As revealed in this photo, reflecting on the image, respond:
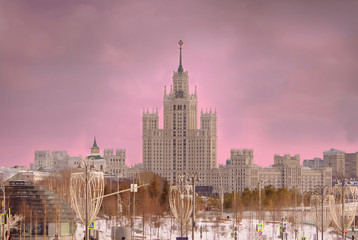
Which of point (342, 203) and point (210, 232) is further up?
point (342, 203)

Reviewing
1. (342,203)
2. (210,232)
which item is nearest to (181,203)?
(342,203)

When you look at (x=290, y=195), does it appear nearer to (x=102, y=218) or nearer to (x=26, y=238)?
(x=102, y=218)

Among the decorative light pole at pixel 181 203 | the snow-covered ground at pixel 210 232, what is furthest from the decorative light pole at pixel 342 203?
the snow-covered ground at pixel 210 232

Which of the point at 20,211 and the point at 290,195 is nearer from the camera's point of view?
the point at 20,211

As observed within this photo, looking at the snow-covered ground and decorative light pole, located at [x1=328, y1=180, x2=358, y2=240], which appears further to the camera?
the snow-covered ground

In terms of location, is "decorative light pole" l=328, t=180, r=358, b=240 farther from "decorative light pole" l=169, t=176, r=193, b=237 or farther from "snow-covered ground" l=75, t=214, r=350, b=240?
"snow-covered ground" l=75, t=214, r=350, b=240

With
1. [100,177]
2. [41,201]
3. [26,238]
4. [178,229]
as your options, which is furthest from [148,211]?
[100,177]

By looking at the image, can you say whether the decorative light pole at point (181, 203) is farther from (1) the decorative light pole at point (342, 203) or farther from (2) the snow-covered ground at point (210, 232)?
(1) the decorative light pole at point (342, 203)

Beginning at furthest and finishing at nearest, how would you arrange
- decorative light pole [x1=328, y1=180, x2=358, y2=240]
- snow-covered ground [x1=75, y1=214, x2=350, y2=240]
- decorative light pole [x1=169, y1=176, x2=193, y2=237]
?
snow-covered ground [x1=75, y1=214, x2=350, y2=240] → decorative light pole [x1=169, y1=176, x2=193, y2=237] → decorative light pole [x1=328, y1=180, x2=358, y2=240]

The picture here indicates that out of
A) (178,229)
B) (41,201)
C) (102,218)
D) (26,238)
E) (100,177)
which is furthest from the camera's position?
(102,218)

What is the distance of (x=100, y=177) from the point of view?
52438mm

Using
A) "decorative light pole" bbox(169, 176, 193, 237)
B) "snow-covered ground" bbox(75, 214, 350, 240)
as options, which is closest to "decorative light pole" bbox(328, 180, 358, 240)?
"decorative light pole" bbox(169, 176, 193, 237)

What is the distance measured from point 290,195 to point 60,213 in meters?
84.5

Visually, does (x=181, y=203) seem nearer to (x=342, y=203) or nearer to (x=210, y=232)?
(x=342, y=203)
